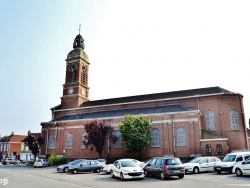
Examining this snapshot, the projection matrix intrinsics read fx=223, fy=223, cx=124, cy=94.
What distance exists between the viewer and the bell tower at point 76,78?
45.1 meters

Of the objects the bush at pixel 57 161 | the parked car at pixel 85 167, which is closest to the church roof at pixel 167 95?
the bush at pixel 57 161

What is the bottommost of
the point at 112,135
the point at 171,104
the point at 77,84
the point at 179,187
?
the point at 179,187

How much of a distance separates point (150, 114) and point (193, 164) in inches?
546

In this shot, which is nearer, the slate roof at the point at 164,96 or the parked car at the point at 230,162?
the parked car at the point at 230,162

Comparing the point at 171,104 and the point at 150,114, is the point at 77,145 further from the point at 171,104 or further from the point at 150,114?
the point at 171,104

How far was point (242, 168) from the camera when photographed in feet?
50.5

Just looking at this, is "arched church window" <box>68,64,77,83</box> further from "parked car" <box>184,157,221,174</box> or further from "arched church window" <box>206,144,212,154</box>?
"parked car" <box>184,157,221,174</box>

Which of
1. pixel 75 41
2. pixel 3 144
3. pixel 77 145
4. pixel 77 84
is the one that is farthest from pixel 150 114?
pixel 3 144

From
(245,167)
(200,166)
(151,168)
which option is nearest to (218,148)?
(200,166)

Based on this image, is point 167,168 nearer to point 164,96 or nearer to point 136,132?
point 136,132

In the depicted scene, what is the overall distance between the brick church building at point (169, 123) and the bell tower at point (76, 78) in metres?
0.22

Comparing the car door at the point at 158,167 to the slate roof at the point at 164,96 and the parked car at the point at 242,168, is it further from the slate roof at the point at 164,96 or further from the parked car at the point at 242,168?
the slate roof at the point at 164,96

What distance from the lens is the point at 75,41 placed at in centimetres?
4822

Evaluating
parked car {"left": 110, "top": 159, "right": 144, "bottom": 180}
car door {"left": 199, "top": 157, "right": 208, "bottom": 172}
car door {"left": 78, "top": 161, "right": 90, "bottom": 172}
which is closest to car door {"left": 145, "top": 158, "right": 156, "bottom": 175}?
parked car {"left": 110, "top": 159, "right": 144, "bottom": 180}
